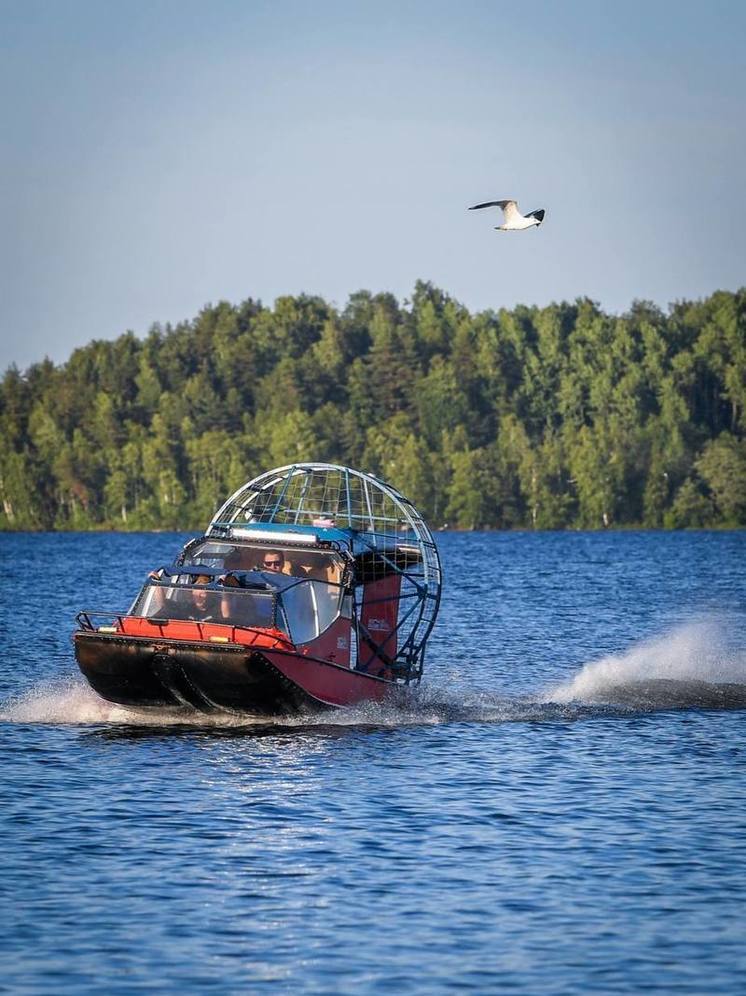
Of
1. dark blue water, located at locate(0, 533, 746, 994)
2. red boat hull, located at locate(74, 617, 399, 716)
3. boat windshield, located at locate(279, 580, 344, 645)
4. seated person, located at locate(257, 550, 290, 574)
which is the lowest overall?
dark blue water, located at locate(0, 533, 746, 994)

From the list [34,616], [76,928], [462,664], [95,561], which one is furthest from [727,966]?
[95,561]

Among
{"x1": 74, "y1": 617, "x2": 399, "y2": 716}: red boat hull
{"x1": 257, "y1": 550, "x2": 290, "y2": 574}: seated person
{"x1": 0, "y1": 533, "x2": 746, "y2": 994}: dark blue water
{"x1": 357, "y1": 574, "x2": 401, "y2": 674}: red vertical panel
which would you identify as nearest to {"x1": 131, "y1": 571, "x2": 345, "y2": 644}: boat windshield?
{"x1": 74, "y1": 617, "x2": 399, "y2": 716}: red boat hull

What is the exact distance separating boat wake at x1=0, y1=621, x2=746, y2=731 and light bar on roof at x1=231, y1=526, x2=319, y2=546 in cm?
317

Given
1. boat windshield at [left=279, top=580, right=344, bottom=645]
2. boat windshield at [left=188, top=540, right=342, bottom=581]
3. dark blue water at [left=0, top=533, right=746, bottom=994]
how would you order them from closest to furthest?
dark blue water at [left=0, top=533, right=746, bottom=994], boat windshield at [left=279, top=580, right=344, bottom=645], boat windshield at [left=188, top=540, right=342, bottom=581]

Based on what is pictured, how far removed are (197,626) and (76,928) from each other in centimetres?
1197

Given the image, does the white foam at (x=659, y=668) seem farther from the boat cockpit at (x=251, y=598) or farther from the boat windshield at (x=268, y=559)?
the boat cockpit at (x=251, y=598)

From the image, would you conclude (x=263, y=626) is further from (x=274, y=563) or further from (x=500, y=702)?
(x=500, y=702)

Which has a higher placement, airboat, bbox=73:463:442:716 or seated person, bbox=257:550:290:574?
seated person, bbox=257:550:290:574

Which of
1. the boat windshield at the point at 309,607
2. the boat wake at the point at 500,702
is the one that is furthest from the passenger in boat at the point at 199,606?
the boat wake at the point at 500,702

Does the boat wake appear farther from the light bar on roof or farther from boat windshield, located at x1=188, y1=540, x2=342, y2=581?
the light bar on roof

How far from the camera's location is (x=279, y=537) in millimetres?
32719

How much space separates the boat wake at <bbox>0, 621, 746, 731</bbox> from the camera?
31109mm

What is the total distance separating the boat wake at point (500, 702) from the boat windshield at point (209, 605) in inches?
66.5

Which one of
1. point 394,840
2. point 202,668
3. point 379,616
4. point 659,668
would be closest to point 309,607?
point 202,668
